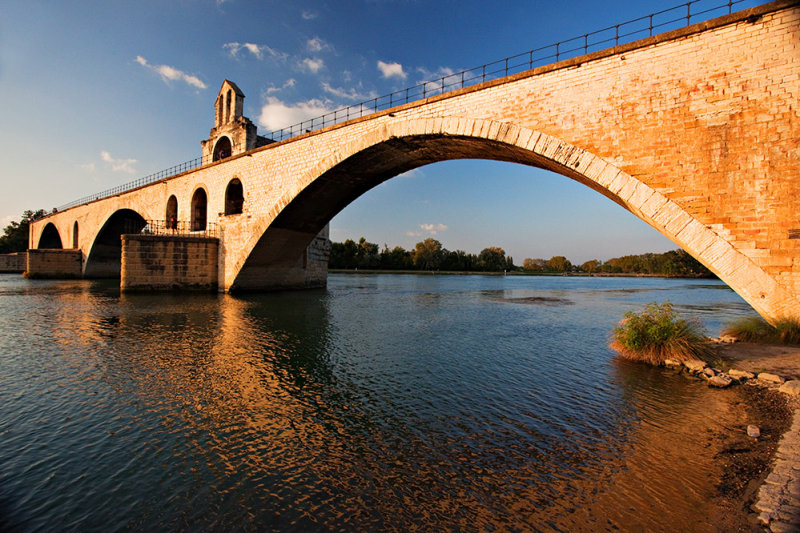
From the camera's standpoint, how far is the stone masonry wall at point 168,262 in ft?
73.3

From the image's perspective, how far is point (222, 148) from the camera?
29.8 m

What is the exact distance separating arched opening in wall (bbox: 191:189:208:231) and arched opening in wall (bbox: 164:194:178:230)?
3257 mm

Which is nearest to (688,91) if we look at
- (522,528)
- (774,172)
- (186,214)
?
(774,172)

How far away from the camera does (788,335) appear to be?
848 centimetres

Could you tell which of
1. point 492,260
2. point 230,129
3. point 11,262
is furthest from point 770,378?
point 492,260

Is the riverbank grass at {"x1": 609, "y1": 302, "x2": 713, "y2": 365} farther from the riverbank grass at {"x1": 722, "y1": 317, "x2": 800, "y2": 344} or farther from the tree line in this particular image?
the tree line

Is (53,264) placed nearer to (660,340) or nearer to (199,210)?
(199,210)

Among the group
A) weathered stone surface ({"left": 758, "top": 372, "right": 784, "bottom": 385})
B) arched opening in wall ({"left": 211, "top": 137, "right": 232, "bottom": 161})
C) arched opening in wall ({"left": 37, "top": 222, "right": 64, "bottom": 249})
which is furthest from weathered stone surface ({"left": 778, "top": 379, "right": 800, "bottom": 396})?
arched opening in wall ({"left": 37, "top": 222, "right": 64, "bottom": 249})

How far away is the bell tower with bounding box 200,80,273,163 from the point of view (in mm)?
27844

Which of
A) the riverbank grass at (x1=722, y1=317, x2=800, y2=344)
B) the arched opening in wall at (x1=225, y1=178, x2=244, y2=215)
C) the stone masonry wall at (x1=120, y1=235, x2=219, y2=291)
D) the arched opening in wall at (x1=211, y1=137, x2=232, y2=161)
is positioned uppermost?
the arched opening in wall at (x1=211, y1=137, x2=232, y2=161)

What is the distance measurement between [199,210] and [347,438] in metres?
29.5

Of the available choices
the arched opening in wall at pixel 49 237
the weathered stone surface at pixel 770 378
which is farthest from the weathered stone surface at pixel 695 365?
the arched opening in wall at pixel 49 237

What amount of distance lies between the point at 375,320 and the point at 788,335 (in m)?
12.2

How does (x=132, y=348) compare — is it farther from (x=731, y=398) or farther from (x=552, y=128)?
(x=552, y=128)
